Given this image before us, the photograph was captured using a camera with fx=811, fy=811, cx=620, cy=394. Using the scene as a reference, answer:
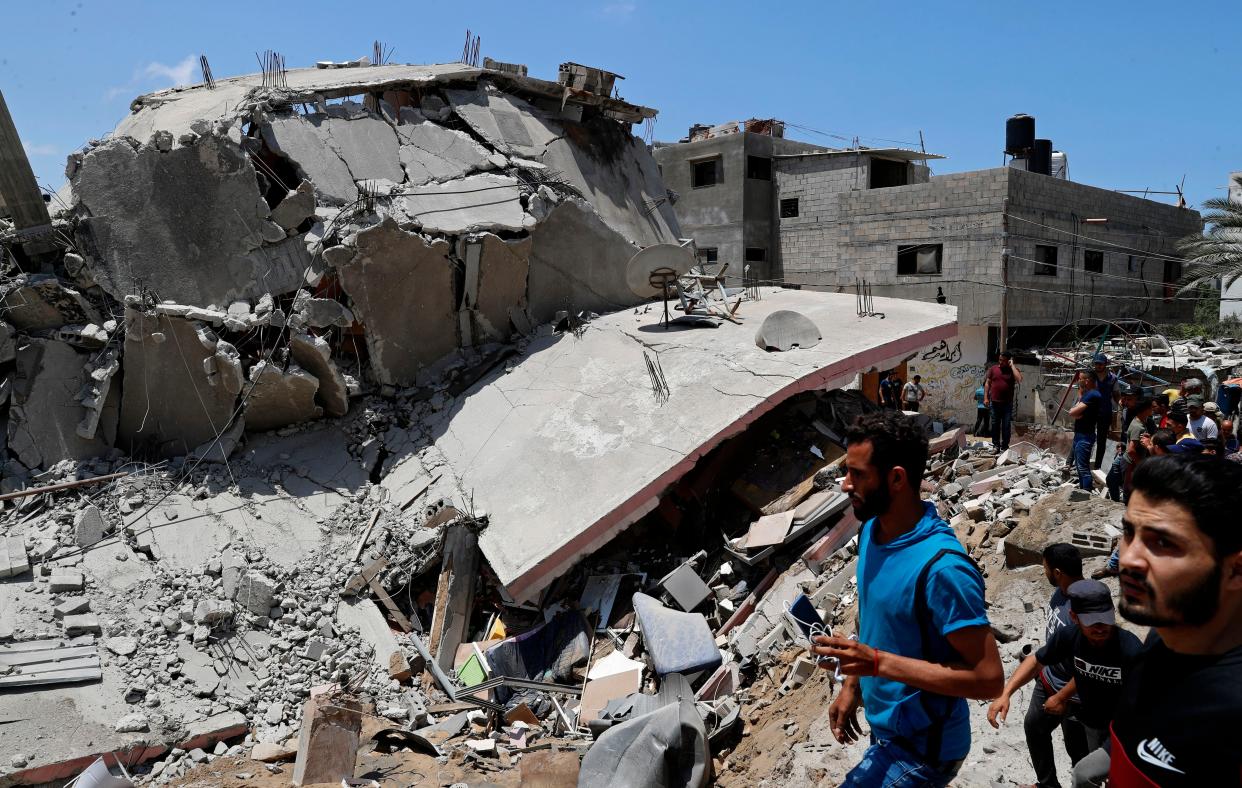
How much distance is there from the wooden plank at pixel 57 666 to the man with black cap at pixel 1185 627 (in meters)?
7.00

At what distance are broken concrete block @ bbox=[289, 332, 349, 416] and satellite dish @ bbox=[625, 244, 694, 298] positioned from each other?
3.69 m

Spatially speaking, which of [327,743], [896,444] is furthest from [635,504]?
[896,444]

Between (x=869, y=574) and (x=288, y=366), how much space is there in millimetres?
7946

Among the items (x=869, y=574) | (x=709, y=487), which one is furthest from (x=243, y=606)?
(x=869, y=574)

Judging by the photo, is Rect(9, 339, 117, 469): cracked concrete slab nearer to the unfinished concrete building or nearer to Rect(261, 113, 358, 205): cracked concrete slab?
Rect(261, 113, 358, 205): cracked concrete slab

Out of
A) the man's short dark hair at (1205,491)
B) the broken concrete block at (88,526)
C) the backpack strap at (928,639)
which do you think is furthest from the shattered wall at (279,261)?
the man's short dark hair at (1205,491)

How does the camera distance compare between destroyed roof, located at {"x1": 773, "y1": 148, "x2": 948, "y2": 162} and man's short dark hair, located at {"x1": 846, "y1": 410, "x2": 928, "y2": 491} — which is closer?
man's short dark hair, located at {"x1": 846, "y1": 410, "x2": 928, "y2": 491}

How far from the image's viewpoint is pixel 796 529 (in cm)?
695

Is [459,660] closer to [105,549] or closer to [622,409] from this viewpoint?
[622,409]

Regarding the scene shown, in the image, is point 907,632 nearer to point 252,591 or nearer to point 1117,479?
point 1117,479

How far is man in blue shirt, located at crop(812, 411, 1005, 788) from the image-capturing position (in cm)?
229

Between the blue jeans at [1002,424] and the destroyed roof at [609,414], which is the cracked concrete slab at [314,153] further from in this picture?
the blue jeans at [1002,424]

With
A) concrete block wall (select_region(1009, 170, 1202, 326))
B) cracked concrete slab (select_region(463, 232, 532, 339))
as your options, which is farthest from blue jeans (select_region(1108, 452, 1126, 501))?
concrete block wall (select_region(1009, 170, 1202, 326))

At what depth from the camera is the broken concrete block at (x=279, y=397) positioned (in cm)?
890
